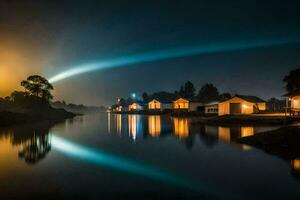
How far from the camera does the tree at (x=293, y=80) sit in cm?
5440

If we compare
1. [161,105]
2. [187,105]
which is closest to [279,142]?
[187,105]

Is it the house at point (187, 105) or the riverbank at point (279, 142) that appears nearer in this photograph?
the riverbank at point (279, 142)

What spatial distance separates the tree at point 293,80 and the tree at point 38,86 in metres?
76.9

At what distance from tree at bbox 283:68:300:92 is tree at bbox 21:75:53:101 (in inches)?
3026

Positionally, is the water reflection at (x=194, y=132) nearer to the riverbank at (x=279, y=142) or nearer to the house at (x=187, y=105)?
the riverbank at (x=279, y=142)

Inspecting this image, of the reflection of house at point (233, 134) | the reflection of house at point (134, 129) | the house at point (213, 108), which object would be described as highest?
the house at point (213, 108)

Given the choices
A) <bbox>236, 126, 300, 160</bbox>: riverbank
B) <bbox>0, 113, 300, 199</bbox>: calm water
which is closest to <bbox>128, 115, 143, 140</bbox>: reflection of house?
<bbox>0, 113, 300, 199</bbox>: calm water

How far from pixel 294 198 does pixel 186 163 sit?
701 centimetres

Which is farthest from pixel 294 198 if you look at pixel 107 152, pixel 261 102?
pixel 261 102

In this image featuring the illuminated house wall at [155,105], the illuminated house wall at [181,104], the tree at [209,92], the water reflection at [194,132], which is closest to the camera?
the water reflection at [194,132]

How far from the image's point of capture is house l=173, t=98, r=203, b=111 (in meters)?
88.0

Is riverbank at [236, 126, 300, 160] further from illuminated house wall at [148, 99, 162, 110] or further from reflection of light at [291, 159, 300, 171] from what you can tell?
illuminated house wall at [148, 99, 162, 110]

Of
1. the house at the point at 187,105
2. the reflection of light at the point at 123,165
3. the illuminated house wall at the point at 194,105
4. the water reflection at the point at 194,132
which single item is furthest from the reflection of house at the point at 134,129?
the house at the point at 187,105

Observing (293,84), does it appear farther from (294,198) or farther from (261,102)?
(294,198)
